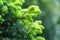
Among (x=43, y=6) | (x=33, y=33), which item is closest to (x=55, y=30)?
(x=43, y=6)

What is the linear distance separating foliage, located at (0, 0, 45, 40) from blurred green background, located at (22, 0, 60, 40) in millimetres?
3432

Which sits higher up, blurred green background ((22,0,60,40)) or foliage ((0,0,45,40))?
blurred green background ((22,0,60,40))

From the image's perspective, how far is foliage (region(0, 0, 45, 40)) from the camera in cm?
462

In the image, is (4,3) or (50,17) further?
(50,17)

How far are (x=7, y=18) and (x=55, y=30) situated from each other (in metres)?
3.77

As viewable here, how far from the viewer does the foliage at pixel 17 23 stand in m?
4.62

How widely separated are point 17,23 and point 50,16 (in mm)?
3621

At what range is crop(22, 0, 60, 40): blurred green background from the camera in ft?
26.9

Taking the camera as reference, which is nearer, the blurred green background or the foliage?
the foliage

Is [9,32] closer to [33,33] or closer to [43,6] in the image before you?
[33,33]

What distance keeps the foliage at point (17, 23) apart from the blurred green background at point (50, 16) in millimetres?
3432

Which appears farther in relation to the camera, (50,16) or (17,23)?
(50,16)

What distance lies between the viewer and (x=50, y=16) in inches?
324

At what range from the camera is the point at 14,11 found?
4.62 metres
